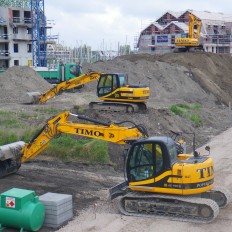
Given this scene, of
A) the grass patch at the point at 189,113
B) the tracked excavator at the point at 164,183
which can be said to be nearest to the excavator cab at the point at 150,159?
the tracked excavator at the point at 164,183

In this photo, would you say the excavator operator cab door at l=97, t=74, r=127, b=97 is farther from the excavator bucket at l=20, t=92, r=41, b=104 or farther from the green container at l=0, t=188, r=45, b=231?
the green container at l=0, t=188, r=45, b=231

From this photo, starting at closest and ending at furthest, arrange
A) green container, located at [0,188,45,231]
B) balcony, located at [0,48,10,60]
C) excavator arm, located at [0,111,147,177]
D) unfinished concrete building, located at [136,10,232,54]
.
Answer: green container, located at [0,188,45,231]
excavator arm, located at [0,111,147,177]
balcony, located at [0,48,10,60]
unfinished concrete building, located at [136,10,232,54]

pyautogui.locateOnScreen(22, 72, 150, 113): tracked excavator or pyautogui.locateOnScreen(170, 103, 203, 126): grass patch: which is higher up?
pyautogui.locateOnScreen(22, 72, 150, 113): tracked excavator

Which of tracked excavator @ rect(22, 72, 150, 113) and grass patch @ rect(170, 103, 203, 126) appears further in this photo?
grass patch @ rect(170, 103, 203, 126)

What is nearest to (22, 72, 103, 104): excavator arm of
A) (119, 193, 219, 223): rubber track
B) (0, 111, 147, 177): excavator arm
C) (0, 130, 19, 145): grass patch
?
(0, 130, 19, 145): grass patch

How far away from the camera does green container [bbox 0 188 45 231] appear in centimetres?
1158

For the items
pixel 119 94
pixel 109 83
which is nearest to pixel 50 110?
pixel 109 83

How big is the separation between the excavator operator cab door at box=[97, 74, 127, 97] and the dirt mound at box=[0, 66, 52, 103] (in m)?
10.4

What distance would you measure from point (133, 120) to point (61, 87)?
6.95m

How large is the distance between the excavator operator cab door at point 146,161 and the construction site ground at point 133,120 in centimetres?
119

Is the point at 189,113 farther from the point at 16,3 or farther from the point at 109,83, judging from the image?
the point at 16,3

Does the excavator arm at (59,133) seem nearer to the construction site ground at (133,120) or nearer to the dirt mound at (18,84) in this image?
the construction site ground at (133,120)

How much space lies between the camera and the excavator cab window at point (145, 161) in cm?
1284

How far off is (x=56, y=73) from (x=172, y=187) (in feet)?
116
